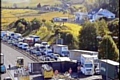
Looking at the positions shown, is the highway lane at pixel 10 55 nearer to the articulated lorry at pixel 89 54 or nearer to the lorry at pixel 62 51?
the lorry at pixel 62 51

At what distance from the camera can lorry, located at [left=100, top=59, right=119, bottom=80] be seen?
20.9ft

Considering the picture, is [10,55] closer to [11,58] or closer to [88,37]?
[11,58]

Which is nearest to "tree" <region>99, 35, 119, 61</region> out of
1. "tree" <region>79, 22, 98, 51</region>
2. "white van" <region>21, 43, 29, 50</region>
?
"tree" <region>79, 22, 98, 51</region>

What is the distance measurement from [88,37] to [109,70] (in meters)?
3.09

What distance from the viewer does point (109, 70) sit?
652 cm

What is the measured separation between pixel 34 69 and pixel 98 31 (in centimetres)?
325

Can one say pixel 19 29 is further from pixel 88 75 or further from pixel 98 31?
pixel 88 75

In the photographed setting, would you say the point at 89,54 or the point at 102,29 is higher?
the point at 102,29

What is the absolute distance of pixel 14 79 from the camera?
6734 millimetres

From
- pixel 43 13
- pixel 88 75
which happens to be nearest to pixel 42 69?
pixel 88 75

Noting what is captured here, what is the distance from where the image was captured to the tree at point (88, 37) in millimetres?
9445

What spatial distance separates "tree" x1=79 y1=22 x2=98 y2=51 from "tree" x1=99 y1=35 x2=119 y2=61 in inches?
46.4

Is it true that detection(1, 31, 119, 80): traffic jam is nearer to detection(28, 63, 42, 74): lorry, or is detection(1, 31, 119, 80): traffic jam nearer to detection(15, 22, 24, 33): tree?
detection(28, 63, 42, 74): lorry

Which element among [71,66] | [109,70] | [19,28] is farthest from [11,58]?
[19,28]
